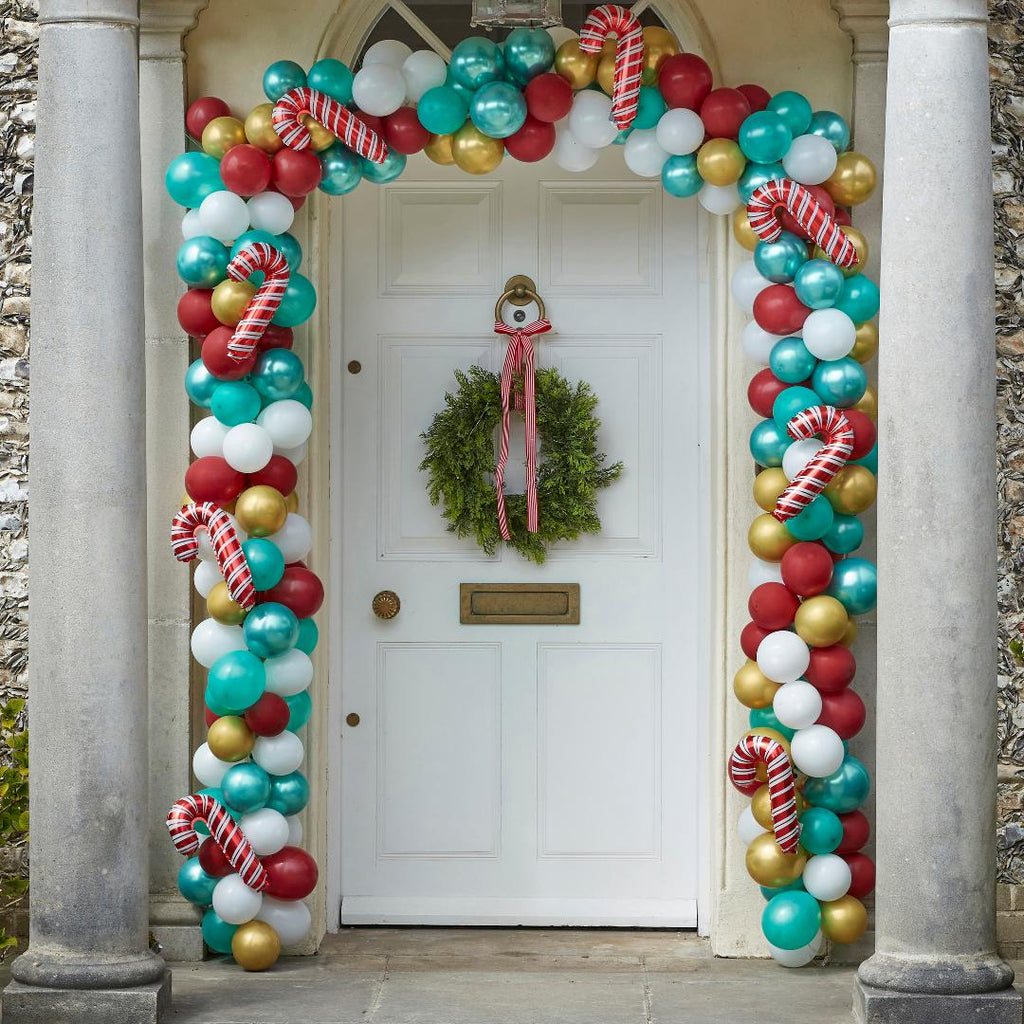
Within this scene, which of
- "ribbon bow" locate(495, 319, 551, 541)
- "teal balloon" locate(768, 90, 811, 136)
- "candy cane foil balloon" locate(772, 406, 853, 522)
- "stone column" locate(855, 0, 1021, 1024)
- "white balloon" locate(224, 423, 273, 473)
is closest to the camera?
"stone column" locate(855, 0, 1021, 1024)

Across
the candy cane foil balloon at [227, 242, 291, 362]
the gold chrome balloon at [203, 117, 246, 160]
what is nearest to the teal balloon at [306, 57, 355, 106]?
the gold chrome balloon at [203, 117, 246, 160]

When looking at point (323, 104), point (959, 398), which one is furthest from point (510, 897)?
point (323, 104)

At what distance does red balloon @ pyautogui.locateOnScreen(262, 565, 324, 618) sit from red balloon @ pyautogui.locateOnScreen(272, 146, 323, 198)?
1.15 meters

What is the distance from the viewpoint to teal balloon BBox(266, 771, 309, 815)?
14.6 feet

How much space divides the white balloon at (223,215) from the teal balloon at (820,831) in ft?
8.02

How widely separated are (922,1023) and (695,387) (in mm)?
2105

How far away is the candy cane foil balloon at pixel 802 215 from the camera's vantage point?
4238mm

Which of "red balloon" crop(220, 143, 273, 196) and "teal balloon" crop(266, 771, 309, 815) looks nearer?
"red balloon" crop(220, 143, 273, 196)

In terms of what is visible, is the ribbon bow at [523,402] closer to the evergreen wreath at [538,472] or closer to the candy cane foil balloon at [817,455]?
the evergreen wreath at [538,472]

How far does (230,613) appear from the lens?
14.1 feet

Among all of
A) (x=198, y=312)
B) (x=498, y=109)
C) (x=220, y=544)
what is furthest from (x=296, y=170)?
(x=220, y=544)

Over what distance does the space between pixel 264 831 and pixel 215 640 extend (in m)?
0.59

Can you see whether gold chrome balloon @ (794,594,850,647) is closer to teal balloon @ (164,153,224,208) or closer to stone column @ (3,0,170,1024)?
stone column @ (3,0,170,1024)

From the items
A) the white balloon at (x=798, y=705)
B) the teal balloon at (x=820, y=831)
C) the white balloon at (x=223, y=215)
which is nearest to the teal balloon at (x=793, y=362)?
the white balloon at (x=798, y=705)
